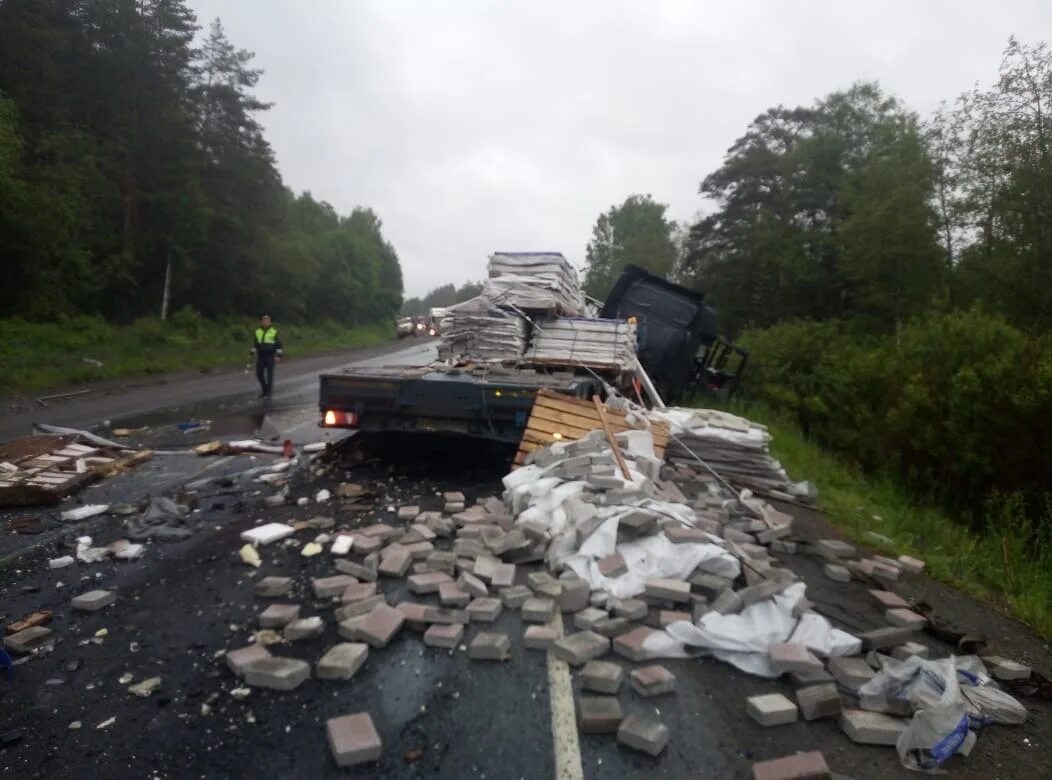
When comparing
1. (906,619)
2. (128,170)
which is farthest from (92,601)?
(128,170)

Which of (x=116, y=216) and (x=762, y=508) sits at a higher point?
(x=116, y=216)

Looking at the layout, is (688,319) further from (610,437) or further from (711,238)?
(711,238)

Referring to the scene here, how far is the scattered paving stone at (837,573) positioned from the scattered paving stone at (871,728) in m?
1.98

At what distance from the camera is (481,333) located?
841 cm

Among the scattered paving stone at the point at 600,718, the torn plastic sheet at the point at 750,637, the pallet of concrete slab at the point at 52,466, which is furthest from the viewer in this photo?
the pallet of concrete slab at the point at 52,466

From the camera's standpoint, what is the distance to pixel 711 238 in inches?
1479

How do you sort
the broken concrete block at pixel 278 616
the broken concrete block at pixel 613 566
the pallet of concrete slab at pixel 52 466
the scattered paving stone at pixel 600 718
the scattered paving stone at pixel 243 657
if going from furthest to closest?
1. the pallet of concrete slab at pixel 52 466
2. the broken concrete block at pixel 613 566
3. the broken concrete block at pixel 278 616
4. the scattered paving stone at pixel 243 657
5. the scattered paving stone at pixel 600 718

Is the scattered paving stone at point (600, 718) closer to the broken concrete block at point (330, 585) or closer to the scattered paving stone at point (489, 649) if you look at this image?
the scattered paving stone at point (489, 649)

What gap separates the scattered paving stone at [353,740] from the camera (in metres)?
2.57

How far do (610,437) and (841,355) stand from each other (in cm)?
849

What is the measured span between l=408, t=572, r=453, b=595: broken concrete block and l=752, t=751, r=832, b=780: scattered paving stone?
2.05 meters

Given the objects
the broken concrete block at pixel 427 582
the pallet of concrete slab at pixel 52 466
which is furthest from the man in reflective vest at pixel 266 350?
the broken concrete block at pixel 427 582

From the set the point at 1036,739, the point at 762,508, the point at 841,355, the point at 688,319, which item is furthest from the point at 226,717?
the point at 841,355

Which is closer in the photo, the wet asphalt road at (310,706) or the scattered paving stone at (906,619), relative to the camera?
the wet asphalt road at (310,706)
